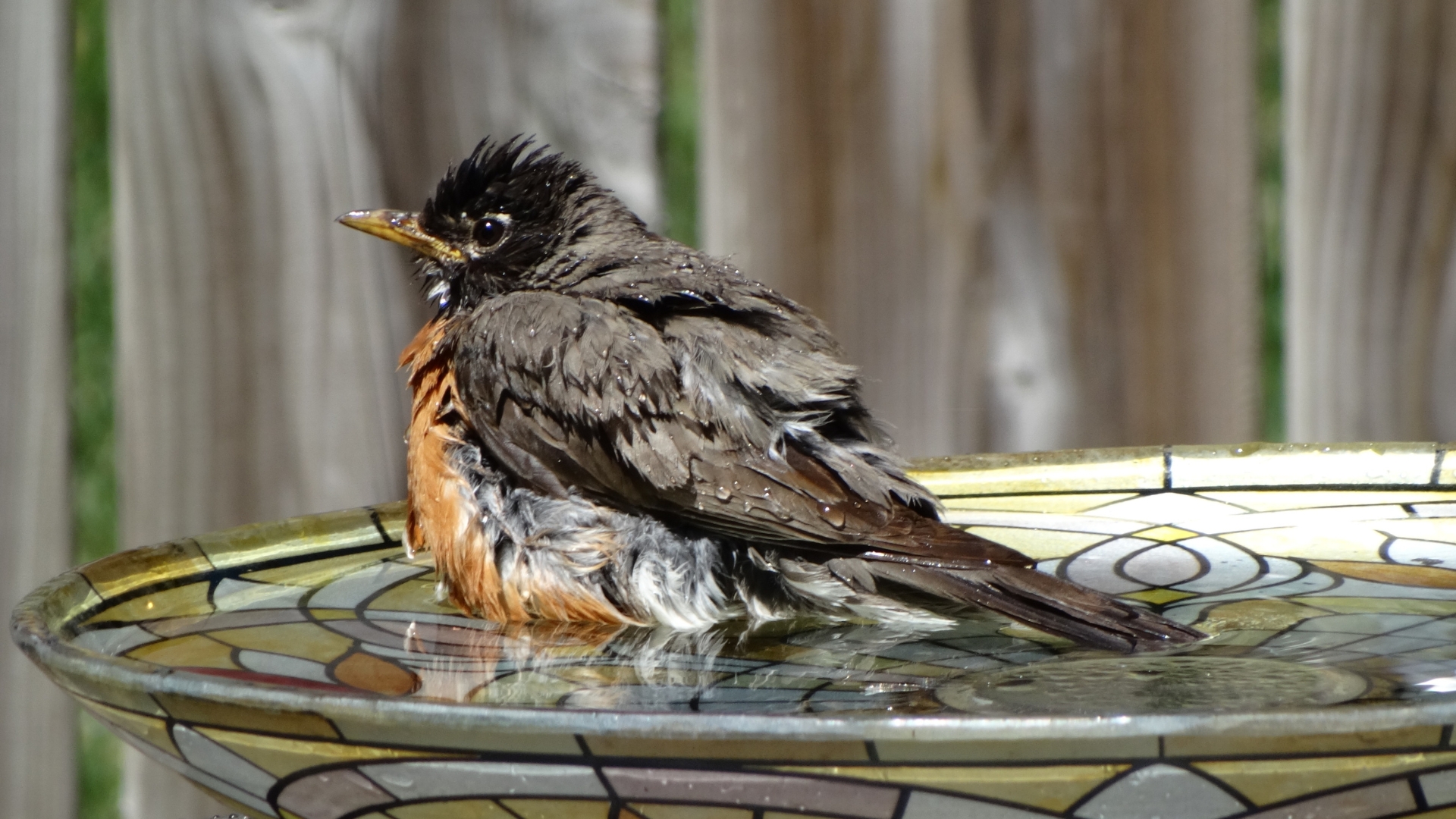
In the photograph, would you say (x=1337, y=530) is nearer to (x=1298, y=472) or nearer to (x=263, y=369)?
(x=1298, y=472)

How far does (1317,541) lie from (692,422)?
2.76 ft

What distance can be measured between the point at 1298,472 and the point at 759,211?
4.28ft

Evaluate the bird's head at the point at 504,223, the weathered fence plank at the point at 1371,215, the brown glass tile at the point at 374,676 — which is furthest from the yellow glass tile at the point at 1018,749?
the weathered fence plank at the point at 1371,215

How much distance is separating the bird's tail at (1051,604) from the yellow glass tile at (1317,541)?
0.39m

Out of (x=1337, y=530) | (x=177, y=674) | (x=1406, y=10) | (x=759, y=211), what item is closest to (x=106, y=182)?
(x=759, y=211)

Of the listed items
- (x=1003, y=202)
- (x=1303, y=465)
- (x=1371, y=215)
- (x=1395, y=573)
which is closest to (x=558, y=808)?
(x=1395, y=573)

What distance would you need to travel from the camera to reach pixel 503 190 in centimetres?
258

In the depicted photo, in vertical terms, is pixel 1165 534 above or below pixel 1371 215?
below

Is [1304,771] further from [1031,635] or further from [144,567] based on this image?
[144,567]

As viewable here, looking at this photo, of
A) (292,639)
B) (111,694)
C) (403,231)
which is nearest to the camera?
(111,694)

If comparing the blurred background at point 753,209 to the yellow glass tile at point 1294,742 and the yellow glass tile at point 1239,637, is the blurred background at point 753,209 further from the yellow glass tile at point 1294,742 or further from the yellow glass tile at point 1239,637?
the yellow glass tile at point 1294,742

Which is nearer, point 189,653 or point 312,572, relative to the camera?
point 189,653

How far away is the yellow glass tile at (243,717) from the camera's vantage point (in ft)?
3.64

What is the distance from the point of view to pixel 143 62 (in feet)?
9.94
